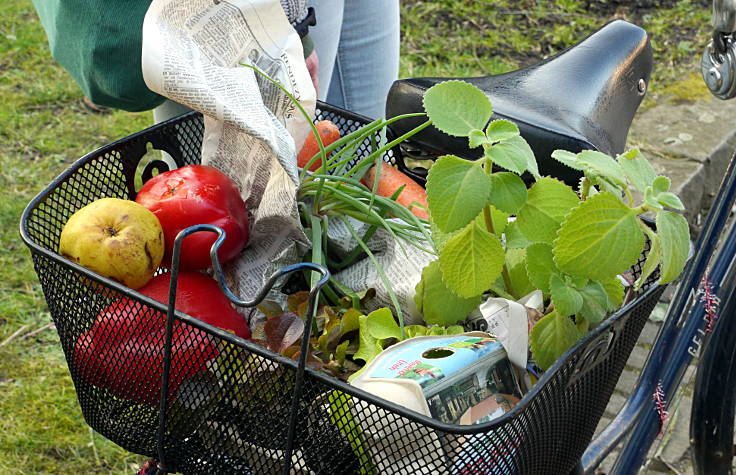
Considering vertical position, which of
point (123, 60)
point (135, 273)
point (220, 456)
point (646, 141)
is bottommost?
point (646, 141)

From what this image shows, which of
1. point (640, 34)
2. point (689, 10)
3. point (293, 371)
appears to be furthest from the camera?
point (689, 10)

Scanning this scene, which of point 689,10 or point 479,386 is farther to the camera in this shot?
point 689,10

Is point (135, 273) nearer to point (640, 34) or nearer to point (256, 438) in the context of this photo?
point (256, 438)

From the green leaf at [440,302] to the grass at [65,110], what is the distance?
1.20m

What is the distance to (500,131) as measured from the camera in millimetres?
722

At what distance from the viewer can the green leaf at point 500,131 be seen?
0.72m

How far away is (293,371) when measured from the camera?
2.25 feet

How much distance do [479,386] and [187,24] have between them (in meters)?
0.42

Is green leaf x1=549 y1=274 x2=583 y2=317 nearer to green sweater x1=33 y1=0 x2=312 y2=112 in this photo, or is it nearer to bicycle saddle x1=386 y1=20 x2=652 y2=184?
bicycle saddle x1=386 y1=20 x2=652 y2=184

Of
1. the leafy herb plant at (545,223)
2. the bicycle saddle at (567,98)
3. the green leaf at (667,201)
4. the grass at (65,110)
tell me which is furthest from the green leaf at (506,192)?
the grass at (65,110)

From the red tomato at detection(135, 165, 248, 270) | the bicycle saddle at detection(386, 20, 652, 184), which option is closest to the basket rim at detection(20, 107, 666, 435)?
the red tomato at detection(135, 165, 248, 270)

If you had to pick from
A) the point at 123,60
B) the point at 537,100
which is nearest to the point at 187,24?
the point at 123,60

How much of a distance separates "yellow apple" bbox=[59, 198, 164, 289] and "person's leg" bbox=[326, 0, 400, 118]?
94 centimetres

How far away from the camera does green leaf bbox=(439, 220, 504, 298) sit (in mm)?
723
